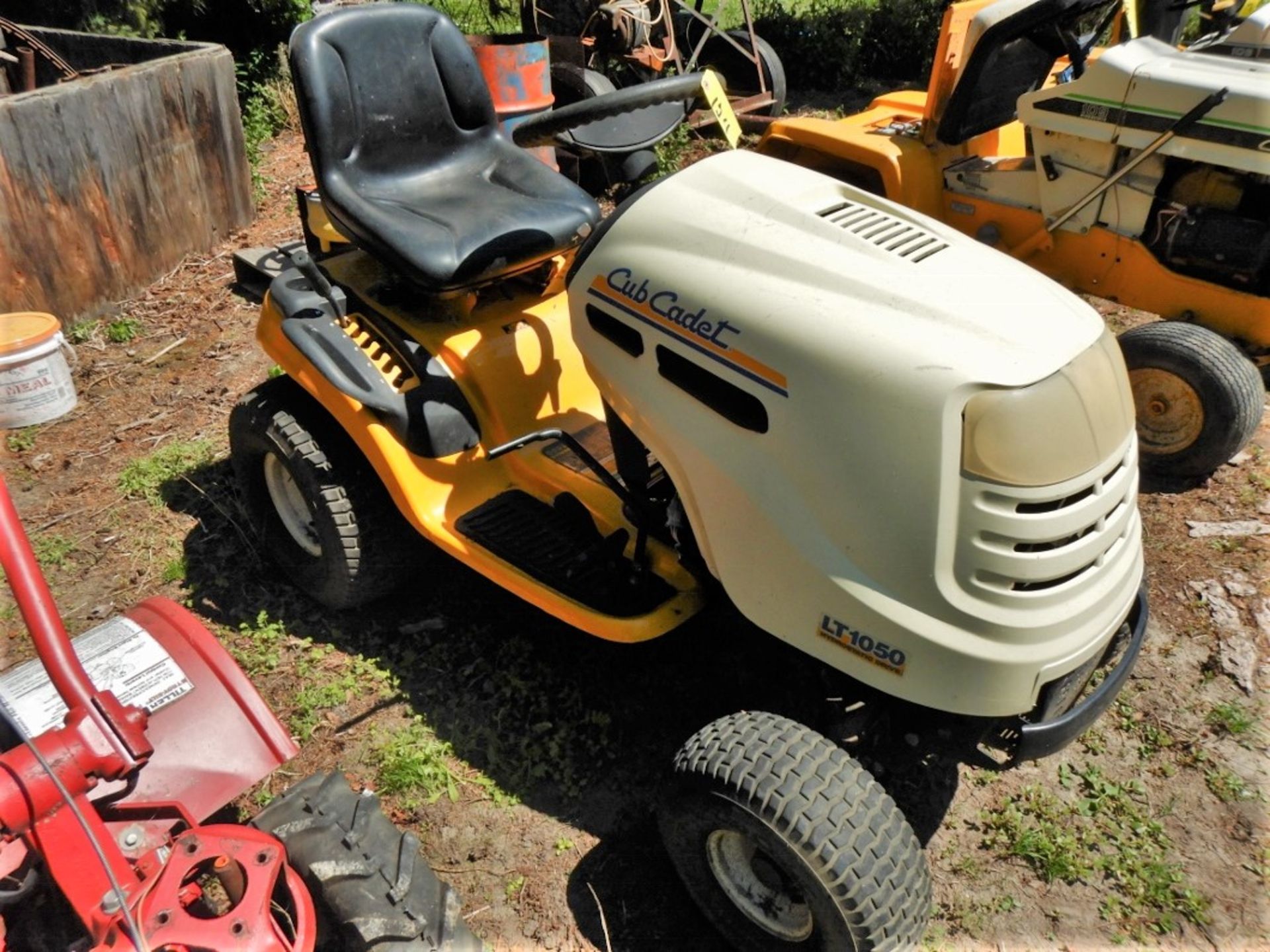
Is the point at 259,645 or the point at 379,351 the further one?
the point at 259,645

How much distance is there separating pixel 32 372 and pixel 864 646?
3.50 m

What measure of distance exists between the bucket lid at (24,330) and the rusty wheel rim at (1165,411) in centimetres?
406

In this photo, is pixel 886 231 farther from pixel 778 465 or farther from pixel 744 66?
pixel 744 66

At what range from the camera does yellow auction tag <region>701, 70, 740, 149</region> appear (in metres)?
2.03

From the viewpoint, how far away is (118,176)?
4738 mm

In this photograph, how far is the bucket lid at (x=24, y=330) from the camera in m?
3.83

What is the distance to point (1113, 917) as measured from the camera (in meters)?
2.26

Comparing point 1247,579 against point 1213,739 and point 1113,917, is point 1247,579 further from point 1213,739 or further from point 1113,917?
point 1113,917

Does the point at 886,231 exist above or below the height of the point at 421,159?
above

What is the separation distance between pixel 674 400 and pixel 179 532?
7.03ft

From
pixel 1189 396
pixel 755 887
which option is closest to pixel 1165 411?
pixel 1189 396

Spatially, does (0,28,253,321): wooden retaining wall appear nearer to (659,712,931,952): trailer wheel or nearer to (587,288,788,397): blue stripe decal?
(587,288,788,397): blue stripe decal

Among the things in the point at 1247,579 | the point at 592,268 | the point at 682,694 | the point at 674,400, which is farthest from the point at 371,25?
the point at 1247,579

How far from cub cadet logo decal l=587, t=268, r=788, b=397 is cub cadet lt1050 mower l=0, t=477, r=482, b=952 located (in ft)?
3.79
